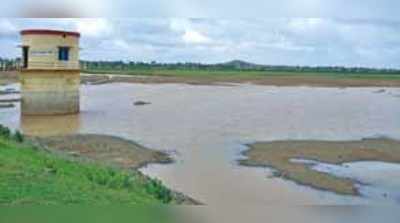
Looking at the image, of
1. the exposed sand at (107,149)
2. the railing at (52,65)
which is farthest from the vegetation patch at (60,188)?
the railing at (52,65)

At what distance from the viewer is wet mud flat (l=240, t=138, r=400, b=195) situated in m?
10.9

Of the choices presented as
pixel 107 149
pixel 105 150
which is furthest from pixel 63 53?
pixel 105 150

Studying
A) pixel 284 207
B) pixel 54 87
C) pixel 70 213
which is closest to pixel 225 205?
pixel 284 207

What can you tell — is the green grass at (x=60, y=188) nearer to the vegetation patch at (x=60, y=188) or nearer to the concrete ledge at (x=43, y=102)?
the vegetation patch at (x=60, y=188)

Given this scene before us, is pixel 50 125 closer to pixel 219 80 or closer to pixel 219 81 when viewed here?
pixel 219 81

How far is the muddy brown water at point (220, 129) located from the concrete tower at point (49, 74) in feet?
2.25

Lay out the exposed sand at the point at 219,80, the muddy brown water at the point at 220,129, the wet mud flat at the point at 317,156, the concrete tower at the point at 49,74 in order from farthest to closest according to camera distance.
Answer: the exposed sand at the point at 219,80
the concrete tower at the point at 49,74
the wet mud flat at the point at 317,156
the muddy brown water at the point at 220,129

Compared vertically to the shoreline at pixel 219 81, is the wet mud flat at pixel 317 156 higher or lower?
lower

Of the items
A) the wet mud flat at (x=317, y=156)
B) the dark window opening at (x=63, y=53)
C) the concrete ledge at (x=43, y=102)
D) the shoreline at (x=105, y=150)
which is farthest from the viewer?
the concrete ledge at (x=43, y=102)

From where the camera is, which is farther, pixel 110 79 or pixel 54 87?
pixel 110 79

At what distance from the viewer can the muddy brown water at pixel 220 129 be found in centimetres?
1016

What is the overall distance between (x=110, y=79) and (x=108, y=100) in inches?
951

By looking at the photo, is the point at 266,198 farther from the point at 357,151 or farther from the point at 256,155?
the point at 357,151

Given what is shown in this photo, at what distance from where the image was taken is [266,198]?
9.23 metres
